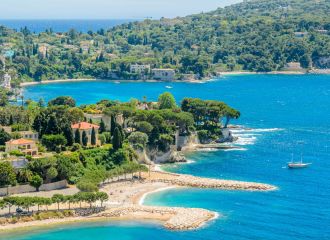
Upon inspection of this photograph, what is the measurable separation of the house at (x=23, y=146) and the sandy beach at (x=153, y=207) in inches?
258

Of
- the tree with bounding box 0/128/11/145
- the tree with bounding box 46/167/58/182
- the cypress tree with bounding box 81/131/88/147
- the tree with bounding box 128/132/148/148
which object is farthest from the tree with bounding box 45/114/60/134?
the tree with bounding box 46/167/58/182

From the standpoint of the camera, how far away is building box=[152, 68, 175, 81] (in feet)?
514

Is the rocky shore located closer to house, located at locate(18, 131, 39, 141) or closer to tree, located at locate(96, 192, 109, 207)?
tree, located at locate(96, 192, 109, 207)

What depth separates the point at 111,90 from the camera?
446ft

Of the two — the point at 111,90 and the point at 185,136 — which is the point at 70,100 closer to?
the point at 185,136

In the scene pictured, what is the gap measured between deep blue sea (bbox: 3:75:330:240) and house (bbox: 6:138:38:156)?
1051 cm

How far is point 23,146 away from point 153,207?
13.1 m

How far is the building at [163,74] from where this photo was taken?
15675cm

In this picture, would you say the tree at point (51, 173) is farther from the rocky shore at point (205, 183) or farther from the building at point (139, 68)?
the building at point (139, 68)

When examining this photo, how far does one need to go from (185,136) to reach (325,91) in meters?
61.3

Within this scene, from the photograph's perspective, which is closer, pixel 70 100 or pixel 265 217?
pixel 265 217

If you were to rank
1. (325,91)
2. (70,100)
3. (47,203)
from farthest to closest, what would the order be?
(325,91), (70,100), (47,203)

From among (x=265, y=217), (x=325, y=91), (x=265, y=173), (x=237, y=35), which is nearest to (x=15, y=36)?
(x=237, y=35)

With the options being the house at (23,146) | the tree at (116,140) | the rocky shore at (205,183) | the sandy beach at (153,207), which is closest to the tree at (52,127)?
the house at (23,146)
